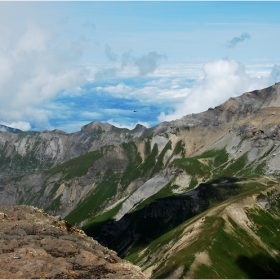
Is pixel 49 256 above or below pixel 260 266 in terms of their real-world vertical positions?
above

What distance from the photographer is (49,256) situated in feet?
154

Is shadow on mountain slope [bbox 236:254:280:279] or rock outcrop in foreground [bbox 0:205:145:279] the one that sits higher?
rock outcrop in foreground [bbox 0:205:145:279]

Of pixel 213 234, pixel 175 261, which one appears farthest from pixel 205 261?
pixel 213 234

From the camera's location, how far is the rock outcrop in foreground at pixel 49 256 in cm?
4325

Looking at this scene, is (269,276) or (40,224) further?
(269,276)

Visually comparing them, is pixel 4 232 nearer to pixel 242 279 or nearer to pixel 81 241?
pixel 81 241

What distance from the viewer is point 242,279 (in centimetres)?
15938

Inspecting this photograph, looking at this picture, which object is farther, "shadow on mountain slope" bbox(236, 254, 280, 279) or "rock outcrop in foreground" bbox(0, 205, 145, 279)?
"shadow on mountain slope" bbox(236, 254, 280, 279)

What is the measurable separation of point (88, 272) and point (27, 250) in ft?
22.8

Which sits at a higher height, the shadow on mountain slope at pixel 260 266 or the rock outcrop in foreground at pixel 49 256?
the rock outcrop in foreground at pixel 49 256

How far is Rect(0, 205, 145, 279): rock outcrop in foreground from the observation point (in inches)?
1703

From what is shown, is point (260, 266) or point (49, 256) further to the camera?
point (260, 266)

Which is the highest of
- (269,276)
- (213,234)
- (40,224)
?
(40,224)

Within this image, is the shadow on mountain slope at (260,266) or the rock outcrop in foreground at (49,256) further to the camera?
the shadow on mountain slope at (260,266)
